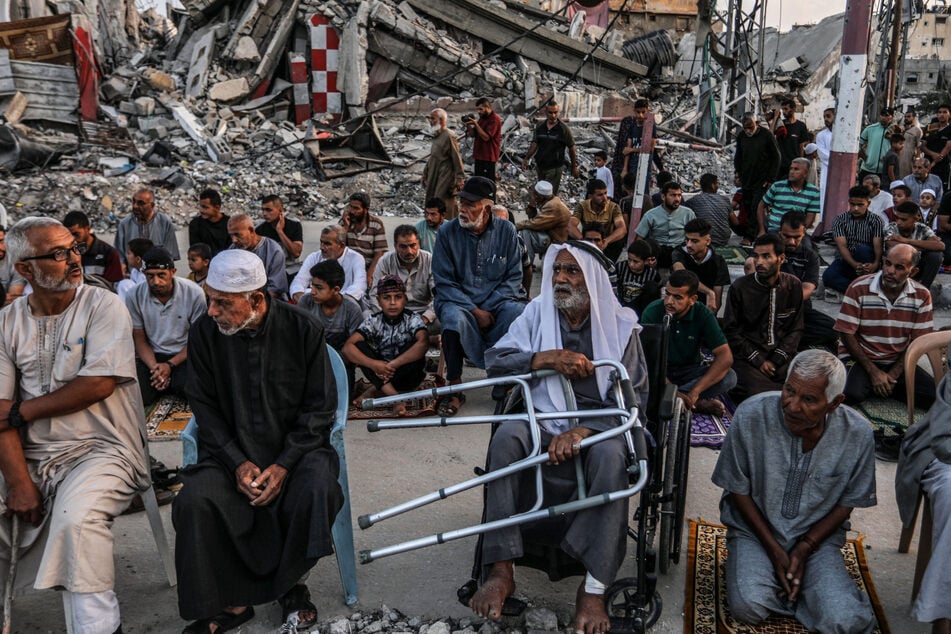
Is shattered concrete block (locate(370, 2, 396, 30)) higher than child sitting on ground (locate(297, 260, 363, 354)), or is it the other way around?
shattered concrete block (locate(370, 2, 396, 30))

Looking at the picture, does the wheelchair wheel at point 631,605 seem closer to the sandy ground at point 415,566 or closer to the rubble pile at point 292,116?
the sandy ground at point 415,566

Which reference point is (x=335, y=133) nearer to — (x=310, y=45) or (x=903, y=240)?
(x=310, y=45)

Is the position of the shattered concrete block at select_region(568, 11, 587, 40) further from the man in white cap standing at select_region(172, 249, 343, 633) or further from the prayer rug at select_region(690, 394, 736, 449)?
the man in white cap standing at select_region(172, 249, 343, 633)

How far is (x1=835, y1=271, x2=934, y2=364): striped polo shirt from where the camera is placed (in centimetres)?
543

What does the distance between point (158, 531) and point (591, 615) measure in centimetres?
188

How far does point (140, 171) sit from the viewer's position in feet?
46.2

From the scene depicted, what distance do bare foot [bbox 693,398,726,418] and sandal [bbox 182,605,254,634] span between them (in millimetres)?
3281

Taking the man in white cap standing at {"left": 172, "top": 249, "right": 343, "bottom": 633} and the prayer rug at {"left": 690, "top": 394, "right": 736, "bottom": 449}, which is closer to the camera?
the man in white cap standing at {"left": 172, "top": 249, "right": 343, "bottom": 633}

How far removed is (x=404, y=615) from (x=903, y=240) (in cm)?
634

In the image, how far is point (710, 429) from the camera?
5.30 metres

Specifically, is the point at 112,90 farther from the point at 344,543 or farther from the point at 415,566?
the point at 344,543

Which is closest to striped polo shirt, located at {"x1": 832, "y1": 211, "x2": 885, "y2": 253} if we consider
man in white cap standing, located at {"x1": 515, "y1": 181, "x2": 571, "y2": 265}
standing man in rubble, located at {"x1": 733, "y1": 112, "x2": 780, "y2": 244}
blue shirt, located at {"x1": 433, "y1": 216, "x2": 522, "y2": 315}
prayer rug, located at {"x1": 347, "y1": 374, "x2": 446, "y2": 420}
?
standing man in rubble, located at {"x1": 733, "y1": 112, "x2": 780, "y2": 244}

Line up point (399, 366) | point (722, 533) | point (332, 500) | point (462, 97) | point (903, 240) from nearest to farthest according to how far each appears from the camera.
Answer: point (332, 500), point (722, 533), point (399, 366), point (903, 240), point (462, 97)

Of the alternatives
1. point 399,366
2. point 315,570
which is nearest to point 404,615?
point 315,570
